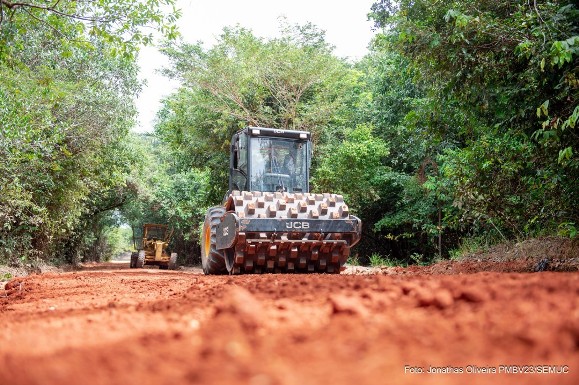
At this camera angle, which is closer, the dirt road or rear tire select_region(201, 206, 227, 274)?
the dirt road

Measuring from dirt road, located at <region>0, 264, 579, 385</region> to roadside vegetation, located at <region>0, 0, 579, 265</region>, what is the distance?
4992 millimetres

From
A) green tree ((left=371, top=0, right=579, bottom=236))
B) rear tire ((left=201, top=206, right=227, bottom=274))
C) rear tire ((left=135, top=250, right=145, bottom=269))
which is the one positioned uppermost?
green tree ((left=371, top=0, right=579, bottom=236))

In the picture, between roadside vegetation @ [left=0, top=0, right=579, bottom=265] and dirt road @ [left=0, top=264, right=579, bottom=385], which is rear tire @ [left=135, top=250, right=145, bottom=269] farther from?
dirt road @ [left=0, top=264, right=579, bottom=385]

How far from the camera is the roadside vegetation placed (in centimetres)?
820

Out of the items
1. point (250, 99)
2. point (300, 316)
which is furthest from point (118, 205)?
point (300, 316)

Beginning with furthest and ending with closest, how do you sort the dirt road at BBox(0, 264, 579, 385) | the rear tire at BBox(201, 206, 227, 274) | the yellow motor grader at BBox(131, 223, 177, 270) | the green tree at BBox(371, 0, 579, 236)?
the yellow motor grader at BBox(131, 223, 177, 270) < the rear tire at BBox(201, 206, 227, 274) < the green tree at BBox(371, 0, 579, 236) < the dirt road at BBox(0, 264, 579, 385)

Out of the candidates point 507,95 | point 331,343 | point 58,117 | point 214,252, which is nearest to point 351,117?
point 58,117

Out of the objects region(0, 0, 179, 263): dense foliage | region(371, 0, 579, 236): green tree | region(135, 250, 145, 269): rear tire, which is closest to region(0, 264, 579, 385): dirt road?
region(371, 0, 579, 236): green tree

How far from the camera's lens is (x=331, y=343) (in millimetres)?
1683

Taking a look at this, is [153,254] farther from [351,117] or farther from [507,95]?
[507,95]

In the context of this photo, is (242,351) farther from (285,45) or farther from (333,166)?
(285,45)

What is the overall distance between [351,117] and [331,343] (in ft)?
73.2

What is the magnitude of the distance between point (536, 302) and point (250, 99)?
67.1 ft

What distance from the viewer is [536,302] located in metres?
2.10
